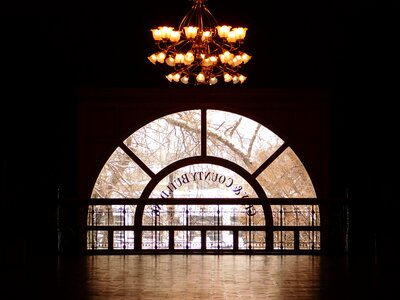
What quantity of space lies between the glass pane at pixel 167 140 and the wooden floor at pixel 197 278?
125 inches

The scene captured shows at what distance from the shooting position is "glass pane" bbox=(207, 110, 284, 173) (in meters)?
13.3

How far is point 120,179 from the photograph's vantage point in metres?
13.3

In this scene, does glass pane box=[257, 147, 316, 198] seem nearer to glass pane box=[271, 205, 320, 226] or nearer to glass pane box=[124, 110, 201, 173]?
glass pane box=[271, 205, 320, 226]

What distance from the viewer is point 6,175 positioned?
1241cm

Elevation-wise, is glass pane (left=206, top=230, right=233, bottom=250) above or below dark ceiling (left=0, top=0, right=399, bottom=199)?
below

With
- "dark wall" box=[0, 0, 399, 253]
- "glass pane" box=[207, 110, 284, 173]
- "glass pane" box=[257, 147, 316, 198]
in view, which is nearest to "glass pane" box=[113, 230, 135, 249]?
"dark wall" box=[0, 0, 399, 253]

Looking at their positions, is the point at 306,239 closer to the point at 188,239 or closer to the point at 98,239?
the point at 188,239

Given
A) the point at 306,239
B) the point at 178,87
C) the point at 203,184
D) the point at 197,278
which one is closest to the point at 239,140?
the point at 203,184

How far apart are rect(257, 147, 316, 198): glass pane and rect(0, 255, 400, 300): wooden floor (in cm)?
285

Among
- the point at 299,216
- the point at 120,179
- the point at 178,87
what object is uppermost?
the point at 178,87

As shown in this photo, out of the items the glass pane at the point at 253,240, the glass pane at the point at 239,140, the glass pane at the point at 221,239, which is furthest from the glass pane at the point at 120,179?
the glass pane at the point at 253,240

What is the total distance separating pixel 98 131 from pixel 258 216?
2.89 m

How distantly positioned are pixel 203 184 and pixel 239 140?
92cm

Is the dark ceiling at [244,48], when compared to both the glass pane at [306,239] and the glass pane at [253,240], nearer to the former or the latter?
the glass pane at [306,239]
